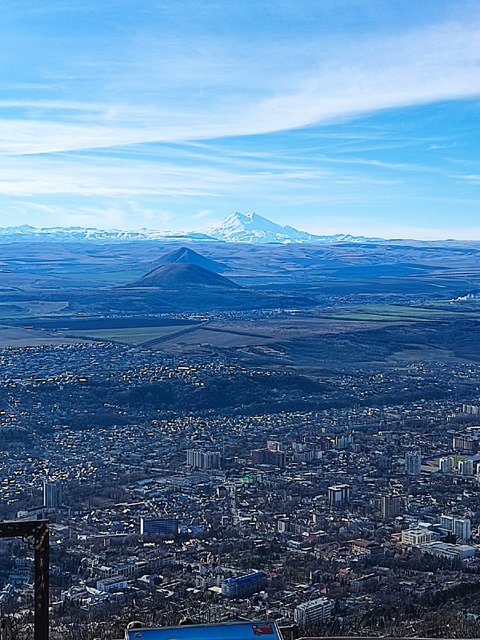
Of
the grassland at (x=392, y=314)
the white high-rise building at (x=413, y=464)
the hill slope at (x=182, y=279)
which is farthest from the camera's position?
the hill slope at (x=182, y=279)

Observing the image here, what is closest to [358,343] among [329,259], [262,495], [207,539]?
[262,495]

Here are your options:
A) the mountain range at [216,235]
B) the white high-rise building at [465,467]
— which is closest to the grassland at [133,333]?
the white high-rise building at [465,467]

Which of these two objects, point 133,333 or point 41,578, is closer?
point 41,578

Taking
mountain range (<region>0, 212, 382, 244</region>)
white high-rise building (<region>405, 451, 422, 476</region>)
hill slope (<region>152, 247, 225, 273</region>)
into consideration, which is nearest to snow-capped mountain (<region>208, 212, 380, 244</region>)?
mountain range (<region>0, 212, 382, 244</region>)

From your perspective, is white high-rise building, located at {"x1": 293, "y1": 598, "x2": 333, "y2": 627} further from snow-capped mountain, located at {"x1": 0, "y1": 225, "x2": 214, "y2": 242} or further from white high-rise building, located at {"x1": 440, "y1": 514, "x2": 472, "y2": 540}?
snow-capped mountain, located at {"x1": 0, "y1": 225, "x2": 214, "y2": 242}

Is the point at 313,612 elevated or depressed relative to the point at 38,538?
depressed

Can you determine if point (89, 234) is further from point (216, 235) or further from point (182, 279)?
point (182, 279)

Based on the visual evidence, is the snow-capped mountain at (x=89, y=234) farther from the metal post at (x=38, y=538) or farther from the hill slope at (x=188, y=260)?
the metal post at (x=38, y=538)

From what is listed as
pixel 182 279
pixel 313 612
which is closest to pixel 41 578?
pixel 313 612
